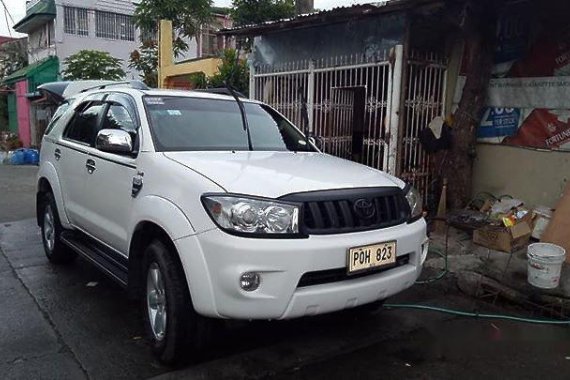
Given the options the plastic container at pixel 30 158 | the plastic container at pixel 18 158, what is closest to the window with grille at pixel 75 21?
the plastic container at pixel 30 158

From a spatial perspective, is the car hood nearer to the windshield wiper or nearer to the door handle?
the windshield wiper

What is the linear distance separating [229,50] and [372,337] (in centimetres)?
871

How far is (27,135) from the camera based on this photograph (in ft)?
79.4

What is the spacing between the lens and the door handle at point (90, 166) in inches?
166

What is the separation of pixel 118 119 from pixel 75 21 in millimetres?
20184

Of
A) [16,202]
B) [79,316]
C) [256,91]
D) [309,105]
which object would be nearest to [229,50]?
[256,91]

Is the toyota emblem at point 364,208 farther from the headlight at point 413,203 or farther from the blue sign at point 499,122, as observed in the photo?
the blue sign at point 499,122

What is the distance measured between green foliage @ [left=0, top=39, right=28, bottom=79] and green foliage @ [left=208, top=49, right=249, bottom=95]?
65.4ft

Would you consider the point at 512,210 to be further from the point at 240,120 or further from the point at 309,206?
the point at 309,206

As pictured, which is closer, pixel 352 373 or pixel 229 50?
pixel 352 373

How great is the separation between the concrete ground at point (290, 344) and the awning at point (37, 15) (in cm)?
1982

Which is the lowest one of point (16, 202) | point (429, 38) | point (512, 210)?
point (16, 202)

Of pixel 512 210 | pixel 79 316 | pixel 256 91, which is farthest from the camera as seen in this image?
pixel 256 91

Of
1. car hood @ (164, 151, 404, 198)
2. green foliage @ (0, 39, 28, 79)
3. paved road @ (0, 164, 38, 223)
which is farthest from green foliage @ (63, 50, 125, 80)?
car hood @ (164, 151, 404, 198)
